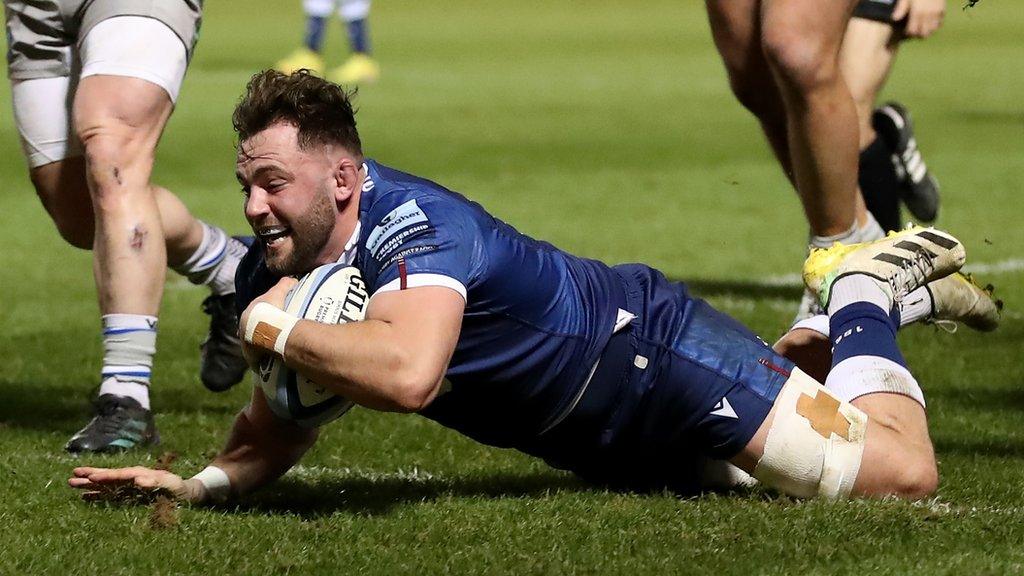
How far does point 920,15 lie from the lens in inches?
305

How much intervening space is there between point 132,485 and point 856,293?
206 centimetres

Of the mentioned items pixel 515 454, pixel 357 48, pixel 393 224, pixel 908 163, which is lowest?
pixel 357 48

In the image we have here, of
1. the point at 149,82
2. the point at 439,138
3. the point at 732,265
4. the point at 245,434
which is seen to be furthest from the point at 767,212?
the point at 245,434

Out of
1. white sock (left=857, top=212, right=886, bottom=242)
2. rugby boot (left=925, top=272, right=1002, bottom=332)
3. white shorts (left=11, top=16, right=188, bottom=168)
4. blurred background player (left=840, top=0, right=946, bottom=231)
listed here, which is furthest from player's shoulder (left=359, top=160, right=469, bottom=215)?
blurred background player (left=840, top=0, right=946, bottom=231)

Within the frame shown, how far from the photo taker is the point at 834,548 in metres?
4.11

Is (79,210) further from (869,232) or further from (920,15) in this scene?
(920,15)

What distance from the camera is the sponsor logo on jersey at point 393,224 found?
4289 millimetres

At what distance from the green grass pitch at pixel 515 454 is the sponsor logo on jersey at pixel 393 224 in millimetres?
651

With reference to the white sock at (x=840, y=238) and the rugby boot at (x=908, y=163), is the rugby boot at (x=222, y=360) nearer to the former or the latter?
the white sock at (x=840, y=238)

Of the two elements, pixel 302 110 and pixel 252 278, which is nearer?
pixel 302 110

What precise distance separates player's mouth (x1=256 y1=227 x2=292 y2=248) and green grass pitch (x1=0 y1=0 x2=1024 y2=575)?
0.66 m

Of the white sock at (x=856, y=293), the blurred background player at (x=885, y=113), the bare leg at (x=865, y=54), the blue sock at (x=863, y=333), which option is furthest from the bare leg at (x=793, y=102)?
the blue sock at (x=863, y=333)

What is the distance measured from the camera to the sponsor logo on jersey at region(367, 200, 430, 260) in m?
4.29

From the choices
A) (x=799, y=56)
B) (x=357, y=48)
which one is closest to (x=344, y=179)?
(x=799, y=56)
